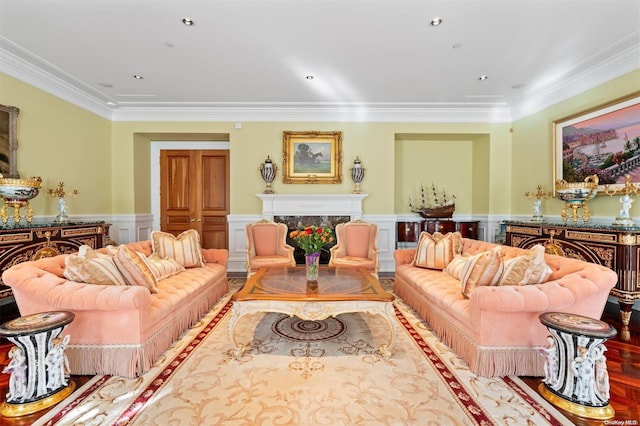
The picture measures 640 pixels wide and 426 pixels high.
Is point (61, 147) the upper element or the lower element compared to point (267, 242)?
upper

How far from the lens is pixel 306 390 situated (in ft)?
7.03

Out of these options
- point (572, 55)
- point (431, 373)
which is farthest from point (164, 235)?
point (572, 55)

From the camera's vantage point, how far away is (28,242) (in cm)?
350

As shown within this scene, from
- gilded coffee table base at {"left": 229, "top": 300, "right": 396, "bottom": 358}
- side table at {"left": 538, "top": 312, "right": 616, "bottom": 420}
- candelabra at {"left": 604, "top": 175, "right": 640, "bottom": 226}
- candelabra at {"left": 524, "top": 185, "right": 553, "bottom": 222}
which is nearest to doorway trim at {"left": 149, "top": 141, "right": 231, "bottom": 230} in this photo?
gilded coffee table base at {"left": 229, "top": 300, "right": 396, "bottom": 358}

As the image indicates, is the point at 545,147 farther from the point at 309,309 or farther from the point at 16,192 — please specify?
the point at 16,192

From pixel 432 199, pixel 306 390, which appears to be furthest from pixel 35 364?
pixel 432 199

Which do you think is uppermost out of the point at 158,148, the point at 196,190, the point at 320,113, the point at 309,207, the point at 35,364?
the point at 320,113

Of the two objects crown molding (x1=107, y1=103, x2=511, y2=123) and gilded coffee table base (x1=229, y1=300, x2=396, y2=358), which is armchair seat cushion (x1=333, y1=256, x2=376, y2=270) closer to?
gilded coffee table base (x1=229, y1=300, x2=396, y2=358)

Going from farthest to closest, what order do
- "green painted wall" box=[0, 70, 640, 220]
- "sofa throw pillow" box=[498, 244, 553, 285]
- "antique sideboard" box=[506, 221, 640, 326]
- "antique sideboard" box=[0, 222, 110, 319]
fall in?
"green painted wall" box=[0, 70, 640, 220], "antique sideboard" box=[0, 222, 110, 319], "antique sideboard" box=[506, 221, 640, 326], "sofa throw pillow" box=[498, 244, 553, 285]

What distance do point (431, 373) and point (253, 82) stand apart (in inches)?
175

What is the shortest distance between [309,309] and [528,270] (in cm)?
182

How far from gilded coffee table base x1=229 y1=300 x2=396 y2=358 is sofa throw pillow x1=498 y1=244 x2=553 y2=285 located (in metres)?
1.00

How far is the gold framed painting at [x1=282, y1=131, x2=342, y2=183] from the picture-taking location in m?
5.94

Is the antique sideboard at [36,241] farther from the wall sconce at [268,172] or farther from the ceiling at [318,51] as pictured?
the wall sconce at [268,172]
